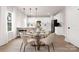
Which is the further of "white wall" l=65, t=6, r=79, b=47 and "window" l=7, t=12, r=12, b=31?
"window" l=7, t=12, r=12, b=31

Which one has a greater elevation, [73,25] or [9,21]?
[9,21]

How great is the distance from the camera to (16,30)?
8289 mm

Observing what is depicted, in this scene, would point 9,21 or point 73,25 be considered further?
point 9,21

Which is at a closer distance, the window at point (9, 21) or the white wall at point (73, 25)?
the white wall at point (73, 25)

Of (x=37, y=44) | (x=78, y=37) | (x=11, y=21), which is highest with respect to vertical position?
(x=11, y=21)

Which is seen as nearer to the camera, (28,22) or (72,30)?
(72,30)

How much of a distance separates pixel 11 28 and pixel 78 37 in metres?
4.44

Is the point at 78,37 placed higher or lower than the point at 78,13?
lower
